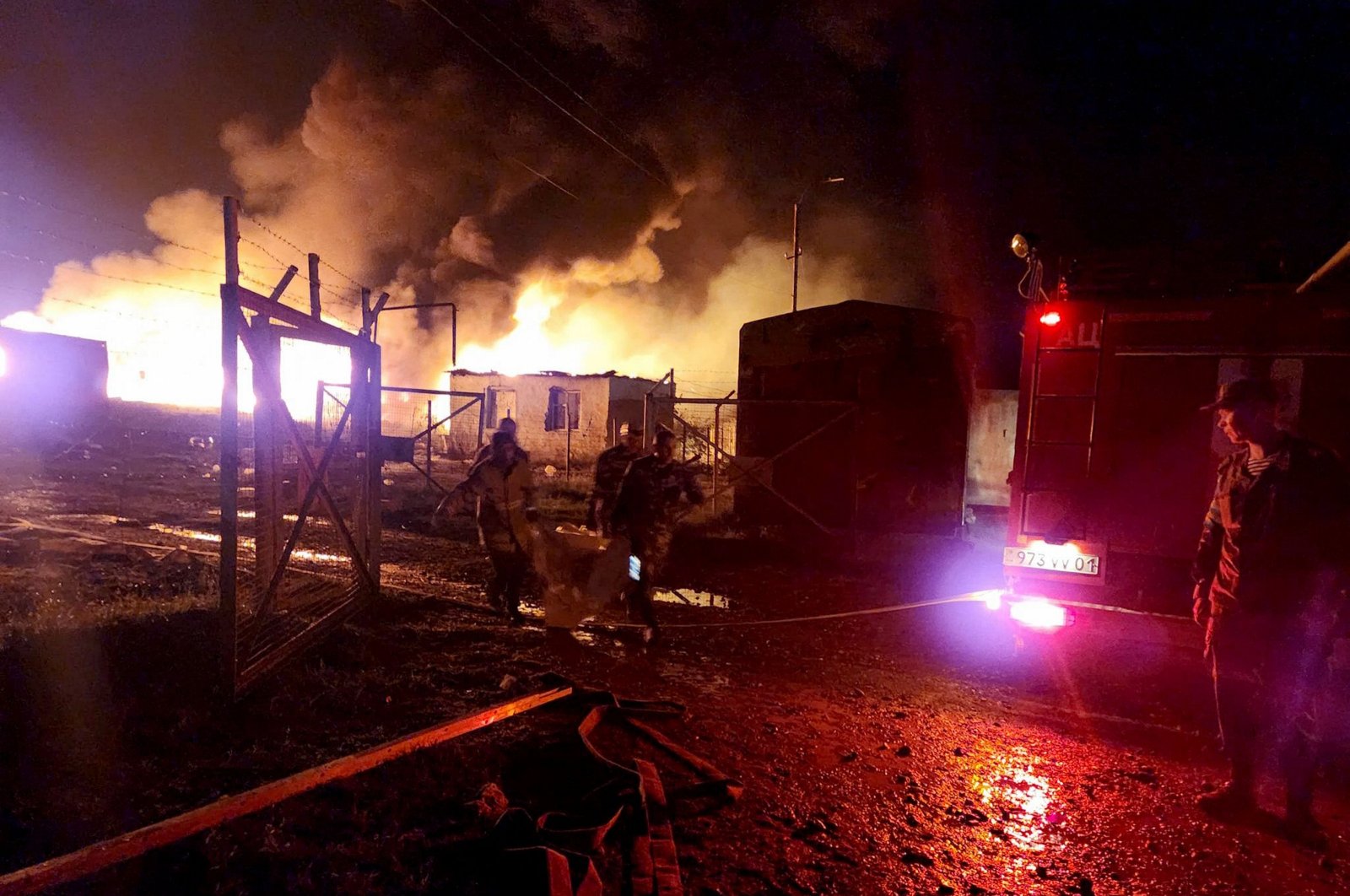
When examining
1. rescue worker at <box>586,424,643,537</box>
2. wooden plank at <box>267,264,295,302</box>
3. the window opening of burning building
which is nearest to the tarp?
rescue worker at <box>586,424,643,537</box>

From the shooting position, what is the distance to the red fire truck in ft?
15.6

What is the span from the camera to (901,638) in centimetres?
696

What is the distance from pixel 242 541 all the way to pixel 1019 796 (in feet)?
34.3

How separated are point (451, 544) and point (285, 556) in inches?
233

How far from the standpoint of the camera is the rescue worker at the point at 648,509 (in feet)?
21.3

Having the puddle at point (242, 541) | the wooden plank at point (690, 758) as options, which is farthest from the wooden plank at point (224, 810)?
the puddle at point (242, 541)

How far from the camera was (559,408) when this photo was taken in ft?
90.1

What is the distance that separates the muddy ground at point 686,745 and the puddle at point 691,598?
0.83 ft

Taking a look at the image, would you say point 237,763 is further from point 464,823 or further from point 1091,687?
point 1091,687

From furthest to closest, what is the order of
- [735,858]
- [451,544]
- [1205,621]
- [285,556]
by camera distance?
[451,544]
[285,556]
[1205,621]
[735,858]

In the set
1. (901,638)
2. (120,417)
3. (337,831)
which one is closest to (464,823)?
(337,831)

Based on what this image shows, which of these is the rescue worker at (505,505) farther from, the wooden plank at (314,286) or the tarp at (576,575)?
the wooden plank at (314,286)

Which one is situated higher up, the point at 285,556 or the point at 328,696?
the point at 285,556

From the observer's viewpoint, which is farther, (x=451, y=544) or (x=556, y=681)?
(x=451, y=544)
